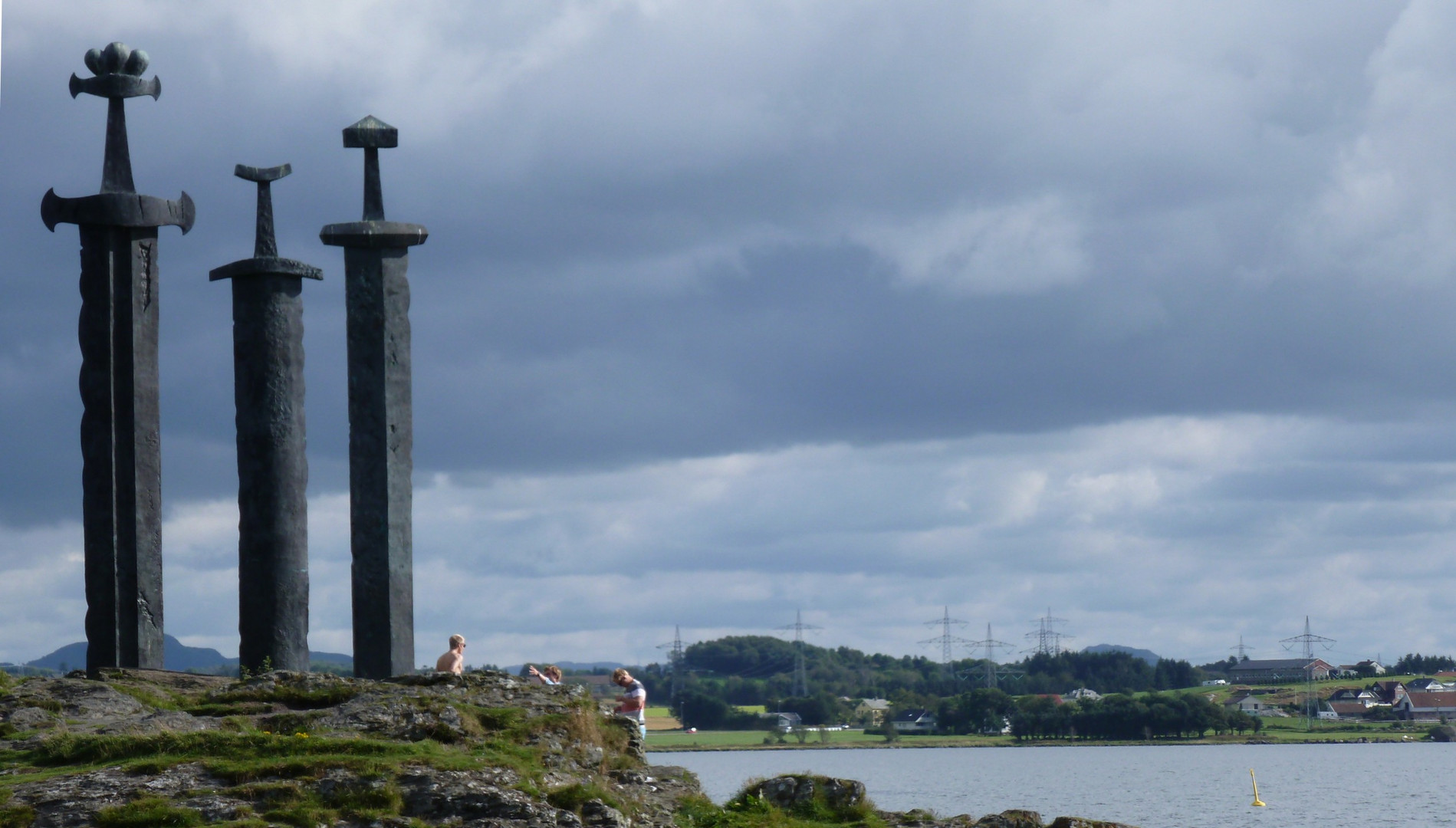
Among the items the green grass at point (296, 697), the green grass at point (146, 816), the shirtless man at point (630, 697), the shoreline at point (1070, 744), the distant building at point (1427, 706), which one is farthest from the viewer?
the distant building at point (1427, 706)

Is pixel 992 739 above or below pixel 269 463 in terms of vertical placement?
below

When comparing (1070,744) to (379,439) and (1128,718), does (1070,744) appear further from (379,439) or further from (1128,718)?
(379,439)

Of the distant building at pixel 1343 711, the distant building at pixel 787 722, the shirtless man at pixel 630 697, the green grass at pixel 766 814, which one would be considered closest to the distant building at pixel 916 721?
the distant building at pixel 787 722

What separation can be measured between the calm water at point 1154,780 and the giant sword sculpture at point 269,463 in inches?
600

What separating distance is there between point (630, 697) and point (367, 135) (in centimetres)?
1024

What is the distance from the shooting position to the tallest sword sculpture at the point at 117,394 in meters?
29.0

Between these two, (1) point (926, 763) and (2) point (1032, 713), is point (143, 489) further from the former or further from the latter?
(2) point (1032, 713)

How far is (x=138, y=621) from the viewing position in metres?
28.9

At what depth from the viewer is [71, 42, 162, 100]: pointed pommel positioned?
29.1 m

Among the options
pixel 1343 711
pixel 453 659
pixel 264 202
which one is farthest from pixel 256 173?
Answer: pixel 1343 711

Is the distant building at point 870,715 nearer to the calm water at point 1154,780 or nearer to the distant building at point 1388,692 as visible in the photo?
the calm water at point 1154,780

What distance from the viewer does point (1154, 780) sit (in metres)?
114

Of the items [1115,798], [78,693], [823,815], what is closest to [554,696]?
[823,815]

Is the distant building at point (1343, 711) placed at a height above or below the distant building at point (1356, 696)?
below
